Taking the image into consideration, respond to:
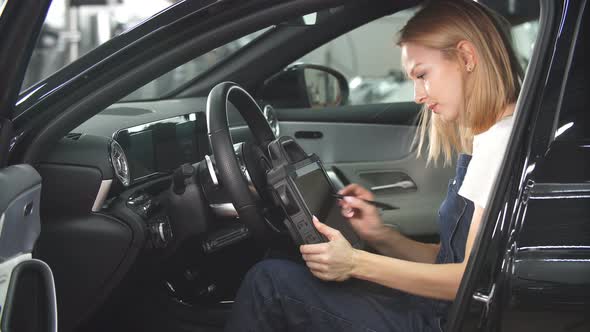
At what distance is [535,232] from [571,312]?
0.47ft

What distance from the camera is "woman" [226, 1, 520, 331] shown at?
4.21ft

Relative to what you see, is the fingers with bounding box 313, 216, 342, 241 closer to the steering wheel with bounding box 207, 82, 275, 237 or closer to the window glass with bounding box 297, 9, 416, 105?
the steering wheel with bounding box 207, 82, 275, 237

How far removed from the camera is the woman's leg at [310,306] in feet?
4.45

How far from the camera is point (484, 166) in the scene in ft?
4.11

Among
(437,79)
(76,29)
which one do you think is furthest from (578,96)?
(76,29)

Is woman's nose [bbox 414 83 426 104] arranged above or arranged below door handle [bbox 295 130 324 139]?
above

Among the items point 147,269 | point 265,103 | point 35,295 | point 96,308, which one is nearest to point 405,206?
point 265,103

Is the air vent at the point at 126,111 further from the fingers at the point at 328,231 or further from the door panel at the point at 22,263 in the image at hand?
the fingers at the point at 328,231

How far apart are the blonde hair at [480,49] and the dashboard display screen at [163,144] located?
72 cm

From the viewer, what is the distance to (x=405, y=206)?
257 cm

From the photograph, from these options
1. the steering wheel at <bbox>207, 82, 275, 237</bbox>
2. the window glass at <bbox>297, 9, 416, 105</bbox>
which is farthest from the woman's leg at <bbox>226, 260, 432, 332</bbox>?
the window glass at <bbox>297, 9, 416, 105</bbox>

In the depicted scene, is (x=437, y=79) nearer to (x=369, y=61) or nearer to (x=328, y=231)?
(x=328, y=231)

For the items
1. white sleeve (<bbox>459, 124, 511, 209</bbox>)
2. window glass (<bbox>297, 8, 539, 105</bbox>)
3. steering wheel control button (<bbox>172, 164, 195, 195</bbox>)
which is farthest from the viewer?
window glass (<bbox>297, 8, 539, 105</bbox>)

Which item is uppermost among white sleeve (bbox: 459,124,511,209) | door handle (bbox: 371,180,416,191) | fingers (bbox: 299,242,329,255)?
white sleeve (bbox: 459,124,511,209)
